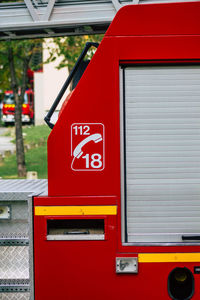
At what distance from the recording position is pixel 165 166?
3.32 m

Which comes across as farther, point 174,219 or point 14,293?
point 14,293

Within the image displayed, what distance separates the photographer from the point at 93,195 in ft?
10.9

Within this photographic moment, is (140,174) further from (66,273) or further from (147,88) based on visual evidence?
(66,273)

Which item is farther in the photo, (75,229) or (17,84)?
(17,84)

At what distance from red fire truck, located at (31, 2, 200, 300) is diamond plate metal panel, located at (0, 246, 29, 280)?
16.5 inches

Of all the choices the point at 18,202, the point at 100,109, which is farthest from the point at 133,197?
the point at 18,202

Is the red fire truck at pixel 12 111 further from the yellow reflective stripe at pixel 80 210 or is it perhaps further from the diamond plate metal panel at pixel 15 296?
the yellow reflective stripe at pixel 80 210

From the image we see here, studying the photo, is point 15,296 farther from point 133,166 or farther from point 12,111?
point 12,111

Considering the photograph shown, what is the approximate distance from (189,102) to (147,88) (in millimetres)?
307

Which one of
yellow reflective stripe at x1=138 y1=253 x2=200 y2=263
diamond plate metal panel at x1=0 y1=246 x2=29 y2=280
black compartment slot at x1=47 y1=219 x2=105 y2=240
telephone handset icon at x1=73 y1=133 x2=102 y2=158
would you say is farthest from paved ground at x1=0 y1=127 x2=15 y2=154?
yellow reflective stripe at x1=138 y1=253 x2=200 y2=263

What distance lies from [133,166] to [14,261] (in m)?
1.25

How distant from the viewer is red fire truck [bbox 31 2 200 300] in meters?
3.30

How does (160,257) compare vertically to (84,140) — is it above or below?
below

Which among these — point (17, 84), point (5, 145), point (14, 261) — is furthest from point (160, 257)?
point (5, 145)
